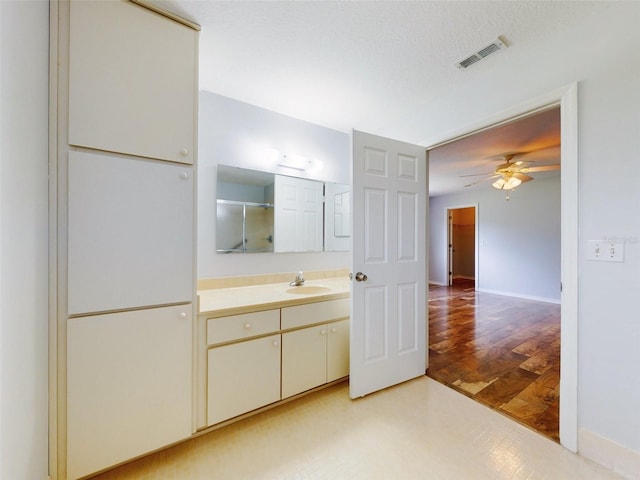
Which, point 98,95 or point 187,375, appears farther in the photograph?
point 187,375

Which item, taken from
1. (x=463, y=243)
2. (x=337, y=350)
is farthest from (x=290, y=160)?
(x=463, y=243)

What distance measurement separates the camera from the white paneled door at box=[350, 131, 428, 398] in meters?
1.94

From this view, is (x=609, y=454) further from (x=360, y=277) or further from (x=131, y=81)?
(x=131, y=81)

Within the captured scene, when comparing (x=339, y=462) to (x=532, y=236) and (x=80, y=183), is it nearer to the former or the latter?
(x=80, y=183)

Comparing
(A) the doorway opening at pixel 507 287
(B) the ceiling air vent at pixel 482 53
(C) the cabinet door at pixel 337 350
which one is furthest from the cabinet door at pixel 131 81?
(A) the doorway opening at pixel 507 287

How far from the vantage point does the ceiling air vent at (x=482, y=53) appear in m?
1.59

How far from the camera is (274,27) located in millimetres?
1488

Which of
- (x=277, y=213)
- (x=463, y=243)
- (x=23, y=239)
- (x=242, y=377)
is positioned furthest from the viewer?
(x=463, y=243)

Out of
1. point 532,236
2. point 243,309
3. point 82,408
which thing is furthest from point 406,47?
point 532,236

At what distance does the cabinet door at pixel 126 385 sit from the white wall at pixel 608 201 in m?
2.18

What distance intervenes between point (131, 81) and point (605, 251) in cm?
257

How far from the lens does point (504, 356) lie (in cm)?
267

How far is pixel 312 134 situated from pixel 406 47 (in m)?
1.19

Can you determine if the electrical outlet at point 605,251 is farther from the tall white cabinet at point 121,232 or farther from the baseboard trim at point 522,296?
the baseboard trim at point 522,296
